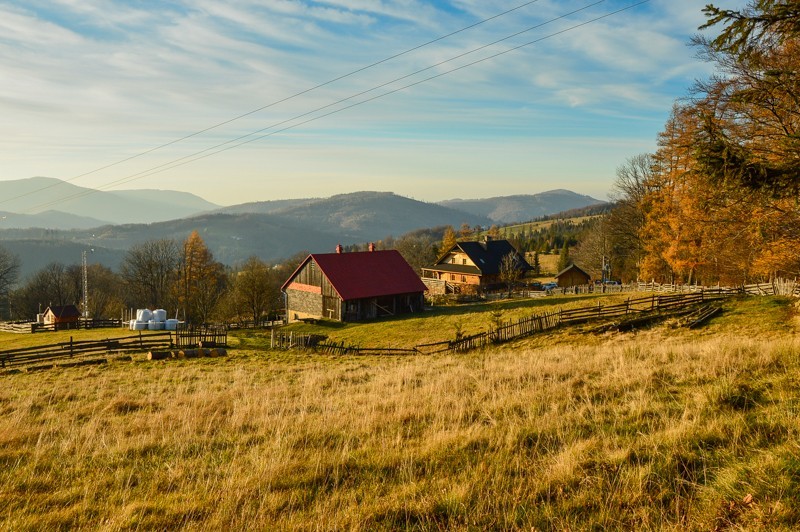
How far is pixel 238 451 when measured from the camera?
7.64 meters

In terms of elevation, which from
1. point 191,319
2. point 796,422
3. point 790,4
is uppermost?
point 790,4

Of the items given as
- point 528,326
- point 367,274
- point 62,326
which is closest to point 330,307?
point 367,274

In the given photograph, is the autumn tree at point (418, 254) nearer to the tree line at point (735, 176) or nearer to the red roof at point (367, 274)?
the red roof at point (367, 274)

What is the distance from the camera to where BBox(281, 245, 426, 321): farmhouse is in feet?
161

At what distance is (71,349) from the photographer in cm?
3225

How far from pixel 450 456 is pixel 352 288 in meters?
43.3

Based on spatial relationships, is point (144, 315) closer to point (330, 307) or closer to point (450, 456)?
point (330, 307)

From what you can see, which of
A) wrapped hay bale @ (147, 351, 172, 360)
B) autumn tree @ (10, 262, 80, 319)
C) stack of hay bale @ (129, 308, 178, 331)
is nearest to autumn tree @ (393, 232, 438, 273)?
stack of hay bale @ (129, 308, 178, 331)

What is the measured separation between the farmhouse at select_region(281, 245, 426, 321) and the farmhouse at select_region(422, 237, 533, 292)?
1570 cm

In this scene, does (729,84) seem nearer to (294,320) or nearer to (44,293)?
(294,320)

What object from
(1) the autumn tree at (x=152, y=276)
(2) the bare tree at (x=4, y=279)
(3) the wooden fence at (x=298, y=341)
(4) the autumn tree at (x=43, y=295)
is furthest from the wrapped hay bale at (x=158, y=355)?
(2) the bare tree at (x=4, y=279)

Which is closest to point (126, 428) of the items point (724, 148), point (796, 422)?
point (796, 422)

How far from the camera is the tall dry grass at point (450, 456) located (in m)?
4.94

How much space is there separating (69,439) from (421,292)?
45.6 metres
